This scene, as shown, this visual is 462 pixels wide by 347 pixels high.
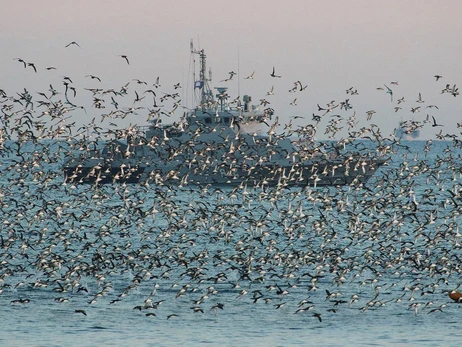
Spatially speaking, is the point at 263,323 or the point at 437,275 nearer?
the point at 263,323

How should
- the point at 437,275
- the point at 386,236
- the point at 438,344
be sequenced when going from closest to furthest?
the point at 438,344
the point at 437,275
the point at 386,236

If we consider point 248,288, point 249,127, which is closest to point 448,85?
point 248,288

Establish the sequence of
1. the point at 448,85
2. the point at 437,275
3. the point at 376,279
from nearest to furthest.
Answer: the point at 376,279 < the point at 437,275 < the point at 448,85

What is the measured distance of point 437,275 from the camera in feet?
204

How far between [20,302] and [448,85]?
29.1 meters

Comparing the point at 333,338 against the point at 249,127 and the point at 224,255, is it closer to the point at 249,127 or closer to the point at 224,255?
the point at 224,255

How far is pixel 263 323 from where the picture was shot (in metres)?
47.9

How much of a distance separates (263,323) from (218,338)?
362 centimetres

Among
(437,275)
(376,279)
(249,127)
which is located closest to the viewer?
(376,279)

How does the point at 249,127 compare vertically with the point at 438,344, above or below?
above

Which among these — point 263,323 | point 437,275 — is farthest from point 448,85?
point 263,323

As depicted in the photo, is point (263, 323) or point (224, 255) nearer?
point (263, 323)

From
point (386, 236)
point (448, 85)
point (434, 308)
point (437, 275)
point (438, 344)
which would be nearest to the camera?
point (438, 344)

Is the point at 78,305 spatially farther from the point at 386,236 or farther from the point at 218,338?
the point at 386,236
